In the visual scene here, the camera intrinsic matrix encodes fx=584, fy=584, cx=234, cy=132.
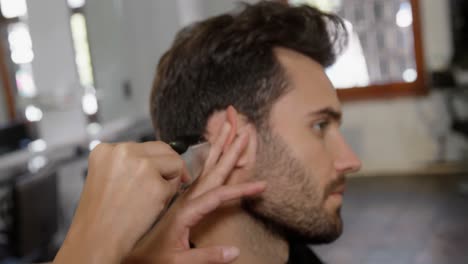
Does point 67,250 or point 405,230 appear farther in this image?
point 405,230

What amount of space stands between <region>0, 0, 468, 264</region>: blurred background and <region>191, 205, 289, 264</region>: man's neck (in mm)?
1357

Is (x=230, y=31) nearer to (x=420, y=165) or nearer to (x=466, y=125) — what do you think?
(x=466, y=125)

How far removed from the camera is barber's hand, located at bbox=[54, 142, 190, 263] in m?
0.66

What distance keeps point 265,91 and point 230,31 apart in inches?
5.6

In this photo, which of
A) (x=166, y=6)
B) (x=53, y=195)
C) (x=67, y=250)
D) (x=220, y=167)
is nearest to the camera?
(x=67, y=250)

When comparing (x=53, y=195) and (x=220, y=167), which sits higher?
(x=220, y=167)

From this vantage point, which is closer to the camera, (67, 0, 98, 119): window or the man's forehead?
the man's forehead

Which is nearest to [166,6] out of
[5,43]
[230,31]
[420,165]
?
[5,43]

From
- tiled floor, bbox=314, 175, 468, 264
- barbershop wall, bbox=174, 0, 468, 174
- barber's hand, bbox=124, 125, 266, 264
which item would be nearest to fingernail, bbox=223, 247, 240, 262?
barber's hand, bbox=124, 125, 266, 264

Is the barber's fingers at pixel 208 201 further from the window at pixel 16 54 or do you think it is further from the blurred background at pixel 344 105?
the window at pixel 16 54

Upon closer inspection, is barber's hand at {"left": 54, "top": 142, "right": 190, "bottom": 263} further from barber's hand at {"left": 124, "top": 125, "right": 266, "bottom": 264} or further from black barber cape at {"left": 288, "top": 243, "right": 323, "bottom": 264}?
black barber cape at {"left": 288, "top": 243, "right": 323, "bottom": 264}

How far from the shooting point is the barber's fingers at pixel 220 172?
2.97 ft

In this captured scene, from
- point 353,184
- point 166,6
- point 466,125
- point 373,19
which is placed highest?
point 166,6

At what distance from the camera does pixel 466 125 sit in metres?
4.18
